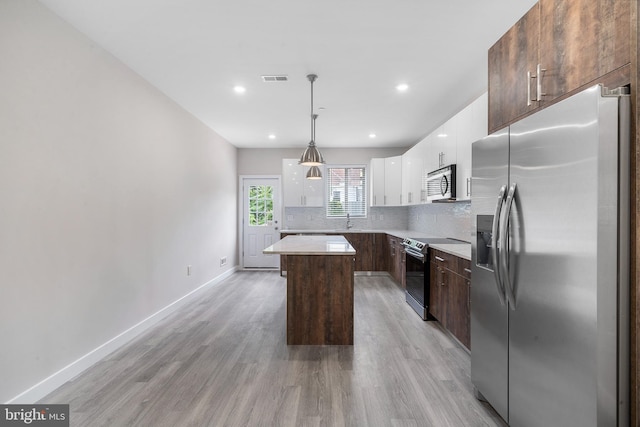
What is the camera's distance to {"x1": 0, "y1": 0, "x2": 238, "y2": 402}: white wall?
196 centimetres

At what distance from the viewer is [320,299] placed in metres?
3.01

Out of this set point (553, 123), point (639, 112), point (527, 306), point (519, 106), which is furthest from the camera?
point (519, 106)

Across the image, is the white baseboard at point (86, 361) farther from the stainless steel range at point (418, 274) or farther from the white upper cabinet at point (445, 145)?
the white upper cabinet at point (445, 145)

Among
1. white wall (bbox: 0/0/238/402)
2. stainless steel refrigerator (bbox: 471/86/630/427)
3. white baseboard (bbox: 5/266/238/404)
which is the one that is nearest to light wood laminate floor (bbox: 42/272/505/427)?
white baseboard (bbox: 5/266/238/404)

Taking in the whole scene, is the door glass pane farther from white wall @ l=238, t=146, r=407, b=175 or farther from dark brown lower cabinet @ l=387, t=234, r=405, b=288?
dark brown lower cabinet @ l=387, t=234, r=405, b=288

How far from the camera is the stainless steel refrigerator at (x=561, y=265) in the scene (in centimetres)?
119

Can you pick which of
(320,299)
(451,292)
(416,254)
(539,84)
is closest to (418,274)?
(416,254)

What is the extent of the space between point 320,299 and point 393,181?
3.70 m

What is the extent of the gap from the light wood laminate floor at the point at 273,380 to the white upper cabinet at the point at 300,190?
3217 mm

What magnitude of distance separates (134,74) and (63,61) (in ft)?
2.87

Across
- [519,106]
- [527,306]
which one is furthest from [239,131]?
[527,306]

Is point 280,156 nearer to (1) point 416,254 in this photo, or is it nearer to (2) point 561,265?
(1) point 416,254

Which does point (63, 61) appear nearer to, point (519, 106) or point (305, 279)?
point (305, 279)

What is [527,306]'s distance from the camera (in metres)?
1.54
